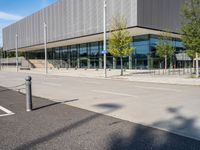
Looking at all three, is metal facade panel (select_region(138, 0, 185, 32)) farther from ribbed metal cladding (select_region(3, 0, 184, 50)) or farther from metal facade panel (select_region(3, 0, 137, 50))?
metal facade panel (select_region(3, 0, 137, 50))

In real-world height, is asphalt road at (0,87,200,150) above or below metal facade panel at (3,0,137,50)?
below

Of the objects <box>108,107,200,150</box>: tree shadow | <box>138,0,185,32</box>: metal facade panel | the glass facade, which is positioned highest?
<box>138,0,185,32</box>: metal facade panel

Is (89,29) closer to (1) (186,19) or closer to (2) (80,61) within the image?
(2) (80,61)

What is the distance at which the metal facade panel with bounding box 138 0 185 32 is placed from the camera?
34562 mm

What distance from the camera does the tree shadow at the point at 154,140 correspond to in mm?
4469

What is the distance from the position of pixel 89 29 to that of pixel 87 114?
35.9 m

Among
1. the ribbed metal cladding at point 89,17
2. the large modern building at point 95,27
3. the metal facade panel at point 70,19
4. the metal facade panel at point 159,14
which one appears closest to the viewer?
the metal facade panel at point 159,14

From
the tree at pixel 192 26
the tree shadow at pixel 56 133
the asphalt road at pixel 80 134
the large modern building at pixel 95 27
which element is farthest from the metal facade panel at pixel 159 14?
the asphalt road at pixel 80 134

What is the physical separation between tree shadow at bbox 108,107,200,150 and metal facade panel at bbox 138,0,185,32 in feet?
96.9

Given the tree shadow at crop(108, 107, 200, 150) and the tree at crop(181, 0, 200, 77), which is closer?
the tree shadow at crop(108, 107, 200, 150)

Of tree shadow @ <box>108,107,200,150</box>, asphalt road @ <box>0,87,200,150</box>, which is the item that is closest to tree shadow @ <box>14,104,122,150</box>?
asphalt road @ <box>0,87,200,150</box>

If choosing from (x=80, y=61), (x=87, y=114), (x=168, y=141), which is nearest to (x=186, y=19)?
(x=87, y=114)

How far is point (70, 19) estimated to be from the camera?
47.1 m

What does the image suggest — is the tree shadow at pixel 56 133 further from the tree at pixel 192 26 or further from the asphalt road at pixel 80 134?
the tree at pixel 192 26
